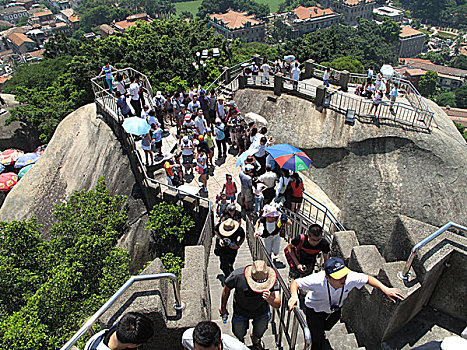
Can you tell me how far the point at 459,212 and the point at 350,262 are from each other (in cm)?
1213

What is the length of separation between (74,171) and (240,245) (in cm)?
1410

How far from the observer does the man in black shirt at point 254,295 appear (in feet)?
17.1

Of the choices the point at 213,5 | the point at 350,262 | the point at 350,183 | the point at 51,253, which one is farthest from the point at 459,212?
the point at 213,5

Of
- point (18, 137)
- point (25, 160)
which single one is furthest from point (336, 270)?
point (18, 137)

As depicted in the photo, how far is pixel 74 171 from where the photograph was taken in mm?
18844

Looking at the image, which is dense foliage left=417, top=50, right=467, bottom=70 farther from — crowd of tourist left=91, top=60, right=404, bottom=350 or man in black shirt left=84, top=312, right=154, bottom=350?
man in black shirt left=84, top=312, right=154, bottom=350

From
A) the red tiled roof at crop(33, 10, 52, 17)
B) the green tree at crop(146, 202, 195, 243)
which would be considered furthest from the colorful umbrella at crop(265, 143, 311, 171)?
the red tiled roof at crop(33, 10, 52, 17)

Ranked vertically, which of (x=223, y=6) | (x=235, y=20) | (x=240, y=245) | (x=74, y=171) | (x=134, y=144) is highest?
(x=240, y=245)

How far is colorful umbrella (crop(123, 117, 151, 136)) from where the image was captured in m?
12.6

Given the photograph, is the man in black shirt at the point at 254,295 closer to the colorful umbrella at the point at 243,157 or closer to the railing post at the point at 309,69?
the colorful umbrella at the point at 243,157

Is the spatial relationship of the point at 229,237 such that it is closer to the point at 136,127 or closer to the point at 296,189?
the point at 296,189

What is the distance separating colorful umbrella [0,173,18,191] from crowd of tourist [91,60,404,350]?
42.3 feet

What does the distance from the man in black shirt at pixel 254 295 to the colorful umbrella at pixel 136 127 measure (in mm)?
8141

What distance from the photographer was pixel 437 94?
304 feet
